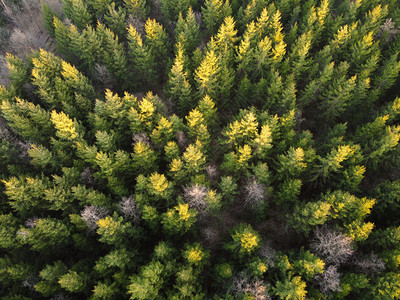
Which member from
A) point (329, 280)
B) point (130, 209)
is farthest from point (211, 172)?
point (329, 280)

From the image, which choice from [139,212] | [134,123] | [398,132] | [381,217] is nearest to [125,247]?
[139,212]

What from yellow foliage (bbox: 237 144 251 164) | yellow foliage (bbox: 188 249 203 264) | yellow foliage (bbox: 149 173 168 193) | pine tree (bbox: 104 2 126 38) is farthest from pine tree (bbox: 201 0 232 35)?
yellow foliage (bbox: 188 249 203 264)

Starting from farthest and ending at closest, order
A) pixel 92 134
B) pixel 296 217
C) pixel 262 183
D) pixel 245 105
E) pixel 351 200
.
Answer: pixel 245 105 → pixel 92 134 → pixel 262 183 → pixel 296 217 → pixel 351 200

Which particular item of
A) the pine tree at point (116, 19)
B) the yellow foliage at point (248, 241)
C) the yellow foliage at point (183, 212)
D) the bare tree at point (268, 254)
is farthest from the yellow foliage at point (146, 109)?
the bare tree at point (268, 254)

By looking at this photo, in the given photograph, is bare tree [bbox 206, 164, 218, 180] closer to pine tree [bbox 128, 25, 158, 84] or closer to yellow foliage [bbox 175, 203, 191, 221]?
yellow foliage [bbox 175, 203, 191, 221]

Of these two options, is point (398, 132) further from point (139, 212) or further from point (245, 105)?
point (139, 212)

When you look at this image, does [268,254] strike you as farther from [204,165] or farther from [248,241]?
[204,165]
